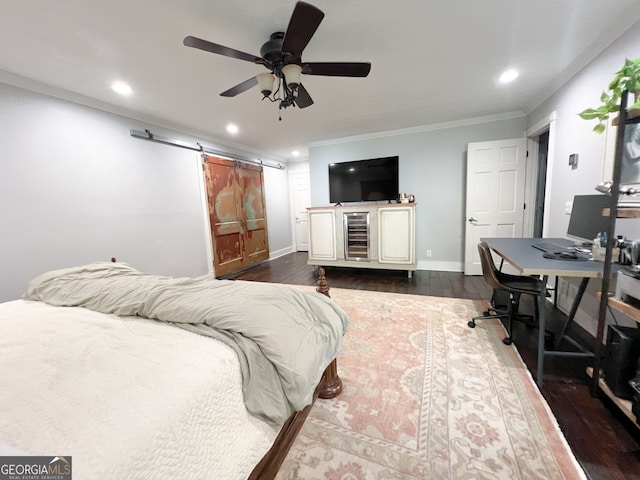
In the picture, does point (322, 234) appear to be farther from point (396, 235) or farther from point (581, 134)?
point (581, 134)

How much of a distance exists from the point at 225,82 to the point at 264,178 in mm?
3029

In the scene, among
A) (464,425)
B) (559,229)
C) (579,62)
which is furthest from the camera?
(559,229)

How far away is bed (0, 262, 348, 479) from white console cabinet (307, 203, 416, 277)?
2.64 m

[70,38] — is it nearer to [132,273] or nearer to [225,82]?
[225,82]

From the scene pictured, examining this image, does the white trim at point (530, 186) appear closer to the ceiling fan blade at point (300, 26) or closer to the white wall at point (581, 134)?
the white wall at point (581, 134)

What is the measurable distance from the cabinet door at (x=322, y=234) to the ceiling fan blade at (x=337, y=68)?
2.45 metres

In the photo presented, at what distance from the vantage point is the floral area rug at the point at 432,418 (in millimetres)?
1127

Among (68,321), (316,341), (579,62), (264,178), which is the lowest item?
(316,341)

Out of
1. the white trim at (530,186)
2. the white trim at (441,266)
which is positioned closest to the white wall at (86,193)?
the white trim at (441,266)

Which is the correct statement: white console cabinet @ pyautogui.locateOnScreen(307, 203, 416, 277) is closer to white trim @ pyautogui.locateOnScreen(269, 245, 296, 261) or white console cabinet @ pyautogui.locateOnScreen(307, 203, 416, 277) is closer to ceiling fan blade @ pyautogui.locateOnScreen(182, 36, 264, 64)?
white trim @ pyautogui.locateOnScreen(269, 245, 296, 261)

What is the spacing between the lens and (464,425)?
1.33 meters

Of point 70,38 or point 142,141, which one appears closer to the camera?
point 70,38

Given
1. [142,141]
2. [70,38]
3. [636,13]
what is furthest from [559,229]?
[142,141]

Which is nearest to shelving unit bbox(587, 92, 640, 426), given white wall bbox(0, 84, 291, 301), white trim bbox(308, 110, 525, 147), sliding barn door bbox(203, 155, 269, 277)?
white trim bbox(308, 110, 525, 147)
